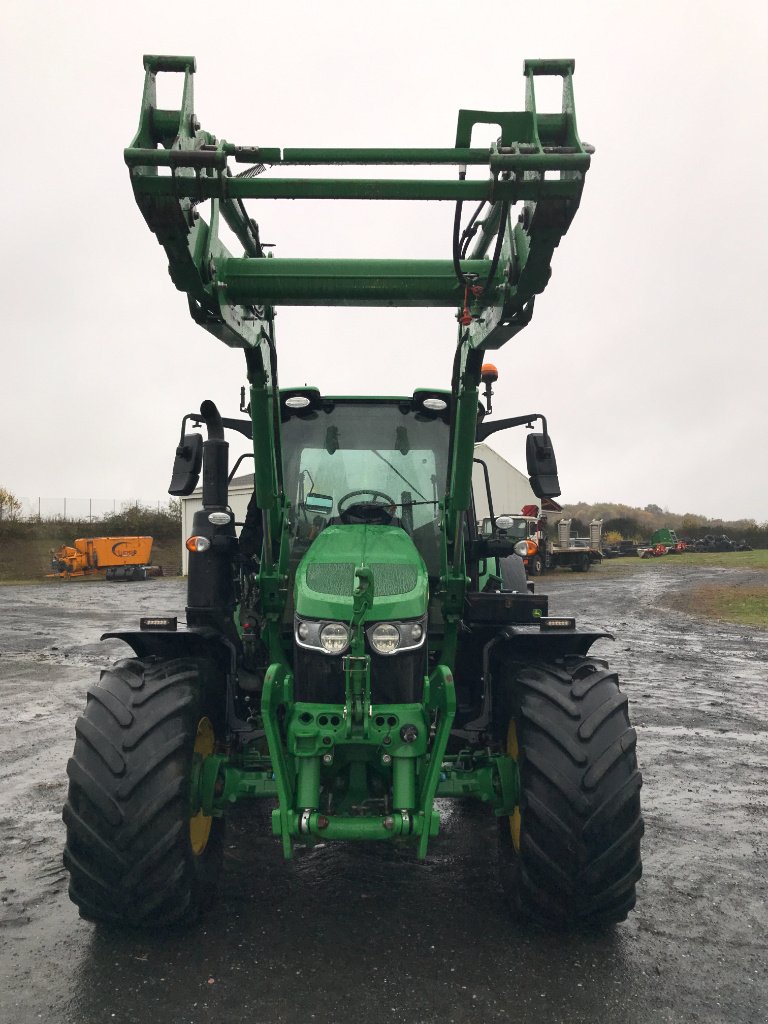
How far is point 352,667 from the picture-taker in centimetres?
357

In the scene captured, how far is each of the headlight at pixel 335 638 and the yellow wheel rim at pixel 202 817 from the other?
0.79 meters

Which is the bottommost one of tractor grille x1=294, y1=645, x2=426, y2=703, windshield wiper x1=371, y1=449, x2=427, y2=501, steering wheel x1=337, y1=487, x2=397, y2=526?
tractor grille x1=294, y1=645, x2=426, y2=703

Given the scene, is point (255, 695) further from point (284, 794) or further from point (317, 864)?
point (284, 794)

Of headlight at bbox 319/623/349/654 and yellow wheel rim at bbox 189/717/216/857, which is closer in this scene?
headlight at bbox 319/623/349/654

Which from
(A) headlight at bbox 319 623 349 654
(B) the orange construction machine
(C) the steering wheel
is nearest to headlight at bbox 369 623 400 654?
(A) headlight at bbox 319 623 349 654

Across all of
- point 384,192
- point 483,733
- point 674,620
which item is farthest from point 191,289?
point 674,620

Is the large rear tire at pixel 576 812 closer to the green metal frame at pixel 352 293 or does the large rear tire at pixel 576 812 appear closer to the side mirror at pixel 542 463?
the green metal frame at pixel 352 293

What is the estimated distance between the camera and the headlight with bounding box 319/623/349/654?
3.71 metres

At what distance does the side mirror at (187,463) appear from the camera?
14.9 ft

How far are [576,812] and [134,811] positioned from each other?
6.08ft

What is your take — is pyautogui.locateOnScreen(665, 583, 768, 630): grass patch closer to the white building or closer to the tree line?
the white building

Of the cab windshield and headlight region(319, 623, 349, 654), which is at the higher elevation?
the cab windshield

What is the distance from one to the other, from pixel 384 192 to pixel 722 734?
22.2ft

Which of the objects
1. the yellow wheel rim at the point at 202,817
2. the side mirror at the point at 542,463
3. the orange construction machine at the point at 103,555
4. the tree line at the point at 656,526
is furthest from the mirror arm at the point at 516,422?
the tree line at the point at 656,526
